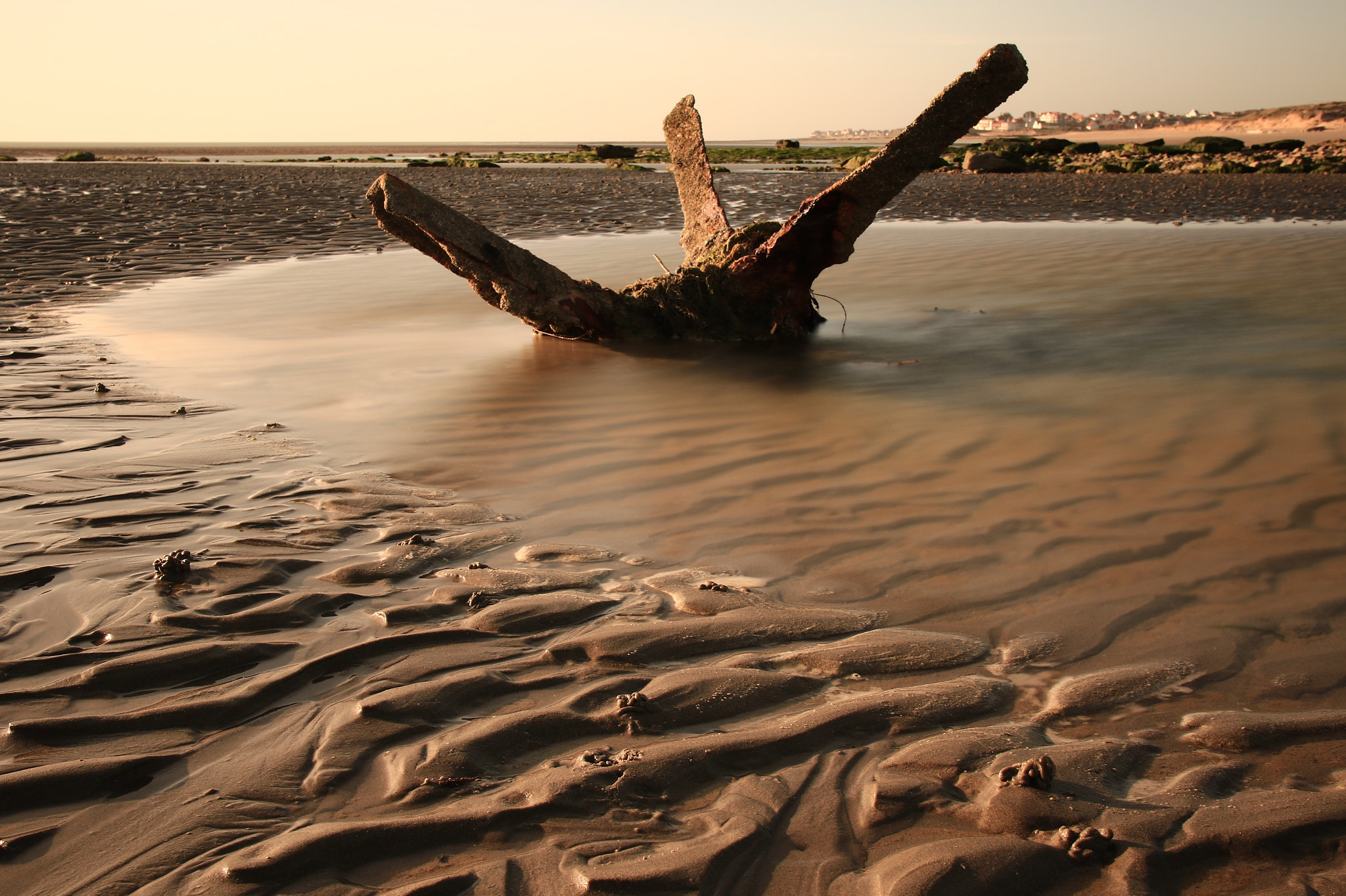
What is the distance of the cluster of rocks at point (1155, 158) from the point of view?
22578mm

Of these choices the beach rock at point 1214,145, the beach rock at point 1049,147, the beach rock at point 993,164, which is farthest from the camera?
the beach rock at point 1049,147

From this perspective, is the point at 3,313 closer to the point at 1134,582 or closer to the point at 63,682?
the point at 63,682

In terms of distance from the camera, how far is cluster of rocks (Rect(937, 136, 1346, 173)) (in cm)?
2258

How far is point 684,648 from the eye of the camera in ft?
8.09

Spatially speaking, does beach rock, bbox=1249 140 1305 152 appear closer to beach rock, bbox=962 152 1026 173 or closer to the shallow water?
beach rock, bbox=962 152 1026 173

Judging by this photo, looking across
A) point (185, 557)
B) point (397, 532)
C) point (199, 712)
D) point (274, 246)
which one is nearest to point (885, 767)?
point (199, 712)

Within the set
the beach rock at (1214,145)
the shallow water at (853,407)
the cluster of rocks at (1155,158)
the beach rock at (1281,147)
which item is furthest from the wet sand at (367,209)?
the beach rock at (1214,145)

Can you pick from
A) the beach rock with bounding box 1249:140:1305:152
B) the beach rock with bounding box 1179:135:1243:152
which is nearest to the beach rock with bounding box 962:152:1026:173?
the beach rock with bounding box 1179:135:1243:152

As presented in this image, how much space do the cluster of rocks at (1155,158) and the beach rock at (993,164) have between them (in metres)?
0.02

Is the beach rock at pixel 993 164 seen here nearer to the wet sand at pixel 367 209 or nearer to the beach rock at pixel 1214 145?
the wet sand at pixel 367 209

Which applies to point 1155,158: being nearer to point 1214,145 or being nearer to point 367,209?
point 1214,145

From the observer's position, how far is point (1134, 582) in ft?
9.26

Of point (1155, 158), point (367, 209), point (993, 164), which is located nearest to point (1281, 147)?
point (1155, 158)

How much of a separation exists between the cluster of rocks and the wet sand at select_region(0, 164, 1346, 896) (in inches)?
890
